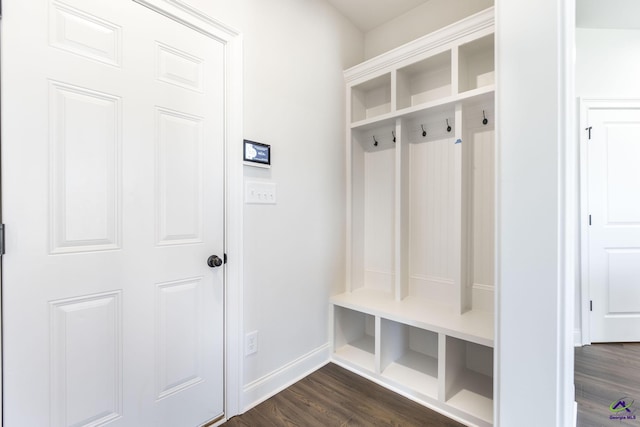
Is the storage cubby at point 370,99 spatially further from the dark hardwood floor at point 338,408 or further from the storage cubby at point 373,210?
the dark hardwood floor at point 338,408

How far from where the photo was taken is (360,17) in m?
2.39

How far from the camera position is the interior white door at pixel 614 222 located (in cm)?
251

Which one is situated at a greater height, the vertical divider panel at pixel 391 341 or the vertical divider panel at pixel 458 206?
the vertical divider panel at pixel 458 206

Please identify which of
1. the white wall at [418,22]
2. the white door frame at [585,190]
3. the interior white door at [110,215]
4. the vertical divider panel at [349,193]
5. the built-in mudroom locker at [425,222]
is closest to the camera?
the interior white door at [110,215]

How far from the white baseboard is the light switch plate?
3.49ft

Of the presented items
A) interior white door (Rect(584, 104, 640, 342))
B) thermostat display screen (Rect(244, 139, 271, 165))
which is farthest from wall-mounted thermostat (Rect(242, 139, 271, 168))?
interior white door (Rect(584, 104, 640, 342))

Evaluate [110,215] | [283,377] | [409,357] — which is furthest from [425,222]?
[110,215]

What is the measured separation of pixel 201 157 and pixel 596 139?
10.5 feet

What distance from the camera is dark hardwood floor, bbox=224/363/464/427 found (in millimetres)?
1561

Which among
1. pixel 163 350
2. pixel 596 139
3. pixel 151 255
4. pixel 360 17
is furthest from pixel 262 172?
pixel 596 139

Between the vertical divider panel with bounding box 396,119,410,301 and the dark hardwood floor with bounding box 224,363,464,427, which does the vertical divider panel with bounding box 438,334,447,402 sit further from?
the vertical divider panel with bounding box 396,119,410,301

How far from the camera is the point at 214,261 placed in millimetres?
1520

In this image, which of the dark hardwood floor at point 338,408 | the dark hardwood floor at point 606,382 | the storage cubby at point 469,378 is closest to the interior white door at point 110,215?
the dark hardwood floor at point 338,408

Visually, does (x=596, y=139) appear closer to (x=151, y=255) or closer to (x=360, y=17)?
A: (x=360, y=17)
